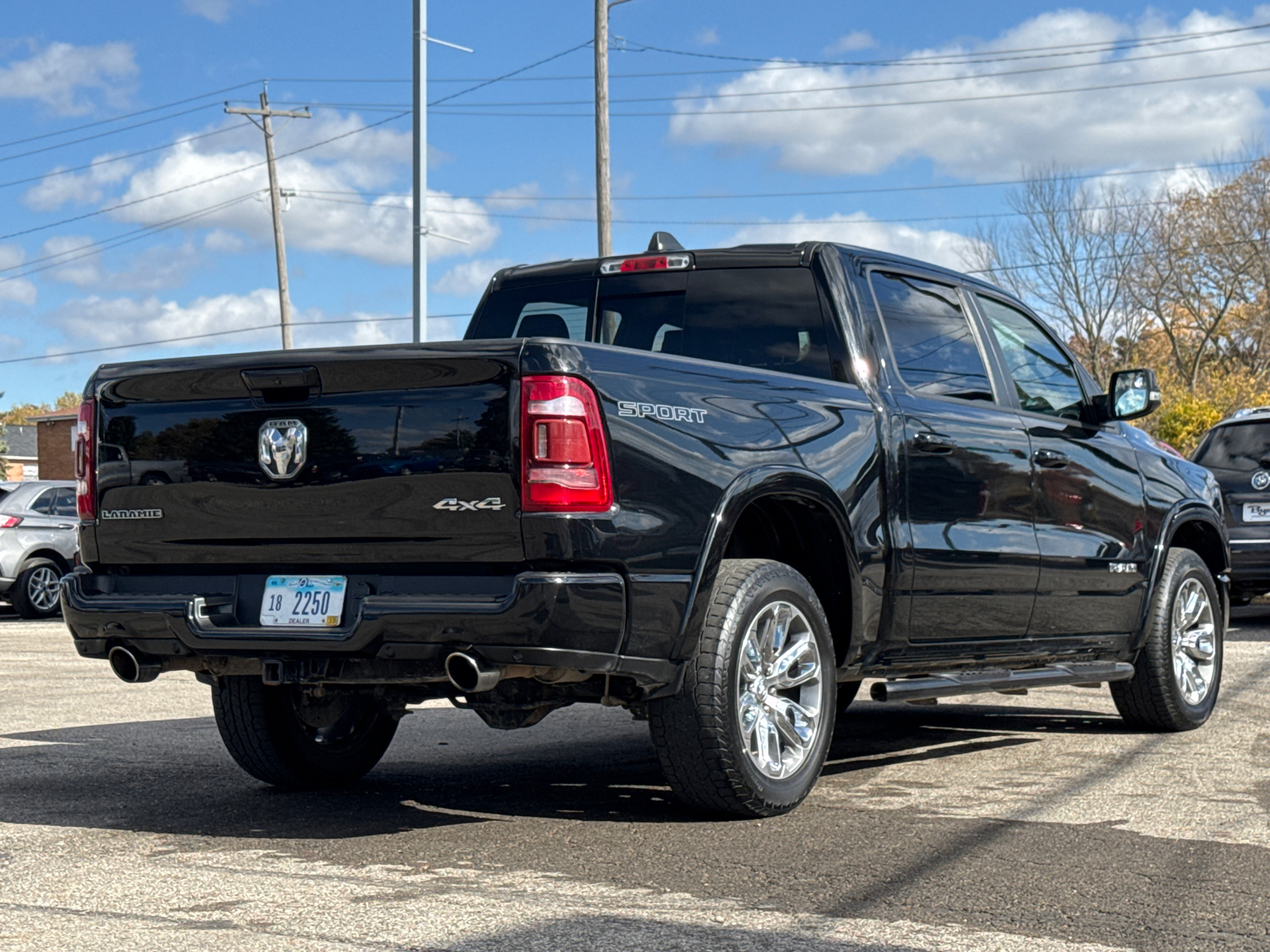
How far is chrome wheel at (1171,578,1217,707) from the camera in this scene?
7883mm

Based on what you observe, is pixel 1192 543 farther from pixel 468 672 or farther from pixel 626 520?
pixel 468 672

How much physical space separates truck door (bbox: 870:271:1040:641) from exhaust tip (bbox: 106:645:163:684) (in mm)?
2782

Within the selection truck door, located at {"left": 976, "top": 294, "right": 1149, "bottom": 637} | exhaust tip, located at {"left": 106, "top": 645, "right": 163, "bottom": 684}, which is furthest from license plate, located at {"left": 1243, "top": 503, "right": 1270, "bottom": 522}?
exhaust tip, located at {"left": 106, "top": 645, "right": 163, "bottom": 684}

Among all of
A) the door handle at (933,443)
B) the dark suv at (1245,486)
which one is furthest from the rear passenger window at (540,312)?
the dark suv at (1245,486)

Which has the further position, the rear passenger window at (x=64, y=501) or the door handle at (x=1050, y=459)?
the rear passenger window at (x=64, y=501)

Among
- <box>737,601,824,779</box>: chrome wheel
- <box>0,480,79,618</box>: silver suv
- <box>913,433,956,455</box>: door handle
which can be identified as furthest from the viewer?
<box>0,480,79,618</box>: silver suv

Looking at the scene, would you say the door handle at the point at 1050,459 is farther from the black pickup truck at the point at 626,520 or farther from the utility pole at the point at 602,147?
the utility pole at the point at 602,147

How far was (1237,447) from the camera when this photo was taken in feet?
44.9

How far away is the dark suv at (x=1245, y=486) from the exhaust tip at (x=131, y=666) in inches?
400

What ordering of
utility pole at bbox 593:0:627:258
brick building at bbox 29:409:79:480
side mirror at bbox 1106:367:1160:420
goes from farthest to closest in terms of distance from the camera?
brick building at bbox 29:409:79:480, utility pole at bbox 593:0:627:258, side mirror at bbox 1106:367:1160:420

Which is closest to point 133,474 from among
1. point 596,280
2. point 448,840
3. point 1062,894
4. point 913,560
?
point 448,840

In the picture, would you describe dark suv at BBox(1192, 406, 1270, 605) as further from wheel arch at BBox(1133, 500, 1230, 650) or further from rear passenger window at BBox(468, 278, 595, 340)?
rear passenger window at BBox(468, 278, 595, 340)

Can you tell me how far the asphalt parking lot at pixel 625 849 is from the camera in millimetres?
3941

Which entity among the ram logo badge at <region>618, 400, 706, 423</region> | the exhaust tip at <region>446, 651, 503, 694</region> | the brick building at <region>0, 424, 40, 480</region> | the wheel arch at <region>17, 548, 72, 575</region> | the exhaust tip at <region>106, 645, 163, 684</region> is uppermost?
the ram logo badge at <region>618, 400, 706, 423</region>
